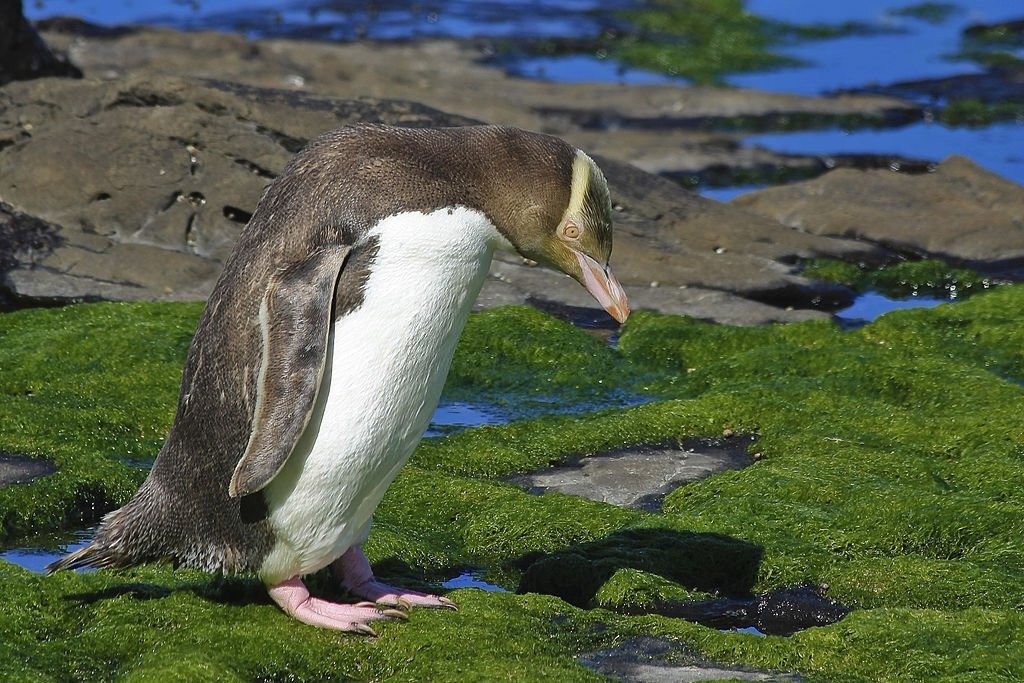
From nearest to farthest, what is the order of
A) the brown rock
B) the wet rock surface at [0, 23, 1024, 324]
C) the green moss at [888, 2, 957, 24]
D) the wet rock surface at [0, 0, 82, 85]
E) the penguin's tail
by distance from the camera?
the penguin's tail
the wet rock surface at [0, 23, 1024, 324]
the brown rock
the wet rock surface at [0, 0, 82, 85]
the green moss at [888, 2, 957, 24]

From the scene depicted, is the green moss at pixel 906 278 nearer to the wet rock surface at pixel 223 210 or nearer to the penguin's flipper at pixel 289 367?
the wet rock surface at pixel 223 210

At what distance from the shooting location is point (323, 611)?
6.64m

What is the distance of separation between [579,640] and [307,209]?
2.09m

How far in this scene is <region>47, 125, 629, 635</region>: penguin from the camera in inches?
245

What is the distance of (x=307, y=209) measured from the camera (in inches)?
251

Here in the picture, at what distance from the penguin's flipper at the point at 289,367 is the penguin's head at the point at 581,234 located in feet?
2.88

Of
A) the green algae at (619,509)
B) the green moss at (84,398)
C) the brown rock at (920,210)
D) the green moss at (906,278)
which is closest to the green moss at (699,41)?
the brown rock at (920,210)

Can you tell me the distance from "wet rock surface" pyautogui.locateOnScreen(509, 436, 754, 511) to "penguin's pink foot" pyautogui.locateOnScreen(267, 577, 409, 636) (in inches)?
93.6

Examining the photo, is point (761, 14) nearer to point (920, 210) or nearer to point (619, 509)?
point (920, 210)

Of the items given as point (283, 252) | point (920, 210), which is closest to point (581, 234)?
point (283, 252)

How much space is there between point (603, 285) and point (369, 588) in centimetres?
164

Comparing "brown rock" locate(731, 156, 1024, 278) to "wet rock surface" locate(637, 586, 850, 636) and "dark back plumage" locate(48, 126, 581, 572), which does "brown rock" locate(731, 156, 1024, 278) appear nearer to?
"wet rock surface" locate(637, 586, 850, 636)

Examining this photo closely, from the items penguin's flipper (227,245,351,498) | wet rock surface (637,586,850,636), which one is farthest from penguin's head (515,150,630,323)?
wet rock surface (637,586,850,636)

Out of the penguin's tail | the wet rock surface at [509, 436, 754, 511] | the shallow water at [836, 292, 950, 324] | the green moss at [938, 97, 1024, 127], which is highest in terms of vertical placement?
the penguin's tail
